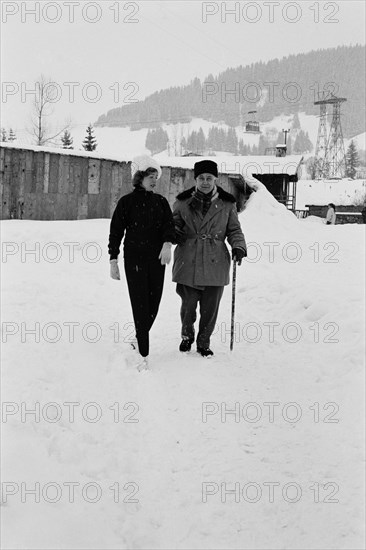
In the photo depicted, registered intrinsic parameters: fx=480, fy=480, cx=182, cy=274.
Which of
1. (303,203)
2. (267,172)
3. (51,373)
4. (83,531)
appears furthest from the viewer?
(303,203)

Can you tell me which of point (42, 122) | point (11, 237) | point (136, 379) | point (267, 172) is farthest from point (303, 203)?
point (136, 379)

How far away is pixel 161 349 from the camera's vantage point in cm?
495

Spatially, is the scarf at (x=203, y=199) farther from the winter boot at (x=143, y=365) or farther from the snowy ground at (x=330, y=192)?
the snowy ground at (x=330, y=192)

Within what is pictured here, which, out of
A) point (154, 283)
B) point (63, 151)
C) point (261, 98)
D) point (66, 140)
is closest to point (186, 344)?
point (154, 283)

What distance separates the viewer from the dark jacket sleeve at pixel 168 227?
4.27 meters

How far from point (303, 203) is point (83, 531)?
54097 mm

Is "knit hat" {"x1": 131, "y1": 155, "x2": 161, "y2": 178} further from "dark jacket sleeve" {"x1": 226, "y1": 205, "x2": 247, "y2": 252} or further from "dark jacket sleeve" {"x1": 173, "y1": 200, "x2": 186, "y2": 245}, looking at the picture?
"dark jacket sleeve" {"x1": 226, "y1": 205, "x2": 247, "y2": 252}

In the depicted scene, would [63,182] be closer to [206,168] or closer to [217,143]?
[206,168]

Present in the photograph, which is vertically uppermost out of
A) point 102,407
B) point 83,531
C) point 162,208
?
point 162,208

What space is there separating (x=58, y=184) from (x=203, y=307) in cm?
773

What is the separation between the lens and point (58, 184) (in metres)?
11.2

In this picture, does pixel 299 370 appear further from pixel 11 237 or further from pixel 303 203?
pixel 303 203

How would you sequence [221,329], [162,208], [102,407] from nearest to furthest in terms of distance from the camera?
[102,407], [162,208], [221,329]

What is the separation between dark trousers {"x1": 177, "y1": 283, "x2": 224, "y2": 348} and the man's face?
919 millimetres
